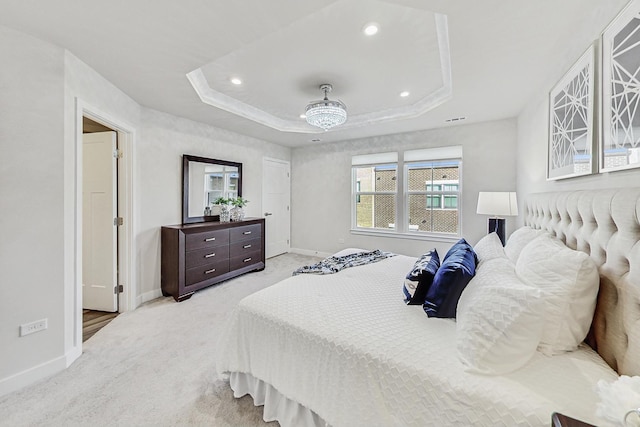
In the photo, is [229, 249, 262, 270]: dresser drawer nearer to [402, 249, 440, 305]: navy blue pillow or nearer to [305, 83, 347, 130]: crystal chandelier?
[305, 83, 347, 130]: crystal chandelier

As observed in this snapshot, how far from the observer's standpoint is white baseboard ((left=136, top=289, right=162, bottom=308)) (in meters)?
3.07

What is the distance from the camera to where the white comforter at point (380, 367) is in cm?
91

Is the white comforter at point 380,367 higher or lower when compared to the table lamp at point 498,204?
lower

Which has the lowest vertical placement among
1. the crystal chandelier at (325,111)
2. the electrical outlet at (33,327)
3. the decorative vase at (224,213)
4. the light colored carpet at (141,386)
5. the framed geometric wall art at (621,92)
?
the light colored carpet at (141,386)

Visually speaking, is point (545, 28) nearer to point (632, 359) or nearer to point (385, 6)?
point (385, 6)

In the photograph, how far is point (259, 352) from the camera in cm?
150

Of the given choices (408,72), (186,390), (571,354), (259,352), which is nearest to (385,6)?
(408,72)

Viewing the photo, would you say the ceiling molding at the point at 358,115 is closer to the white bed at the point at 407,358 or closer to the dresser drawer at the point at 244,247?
the white bed at the point at 407,358

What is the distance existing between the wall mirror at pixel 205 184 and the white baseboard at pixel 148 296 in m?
0.97

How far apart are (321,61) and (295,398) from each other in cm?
253

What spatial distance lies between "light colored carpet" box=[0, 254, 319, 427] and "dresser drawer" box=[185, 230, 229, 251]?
911mm

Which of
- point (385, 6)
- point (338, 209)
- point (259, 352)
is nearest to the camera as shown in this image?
point (259, 352)

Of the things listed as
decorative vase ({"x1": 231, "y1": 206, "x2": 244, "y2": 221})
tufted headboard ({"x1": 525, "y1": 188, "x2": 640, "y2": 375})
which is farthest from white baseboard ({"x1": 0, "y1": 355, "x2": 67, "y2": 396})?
tufted headboard ({"x1": 525, "y1": 188, "x2": 640, "y2": 375})

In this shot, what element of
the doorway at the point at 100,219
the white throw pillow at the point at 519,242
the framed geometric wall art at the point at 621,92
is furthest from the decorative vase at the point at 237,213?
the framed geometric wall art at the point at 621,92
